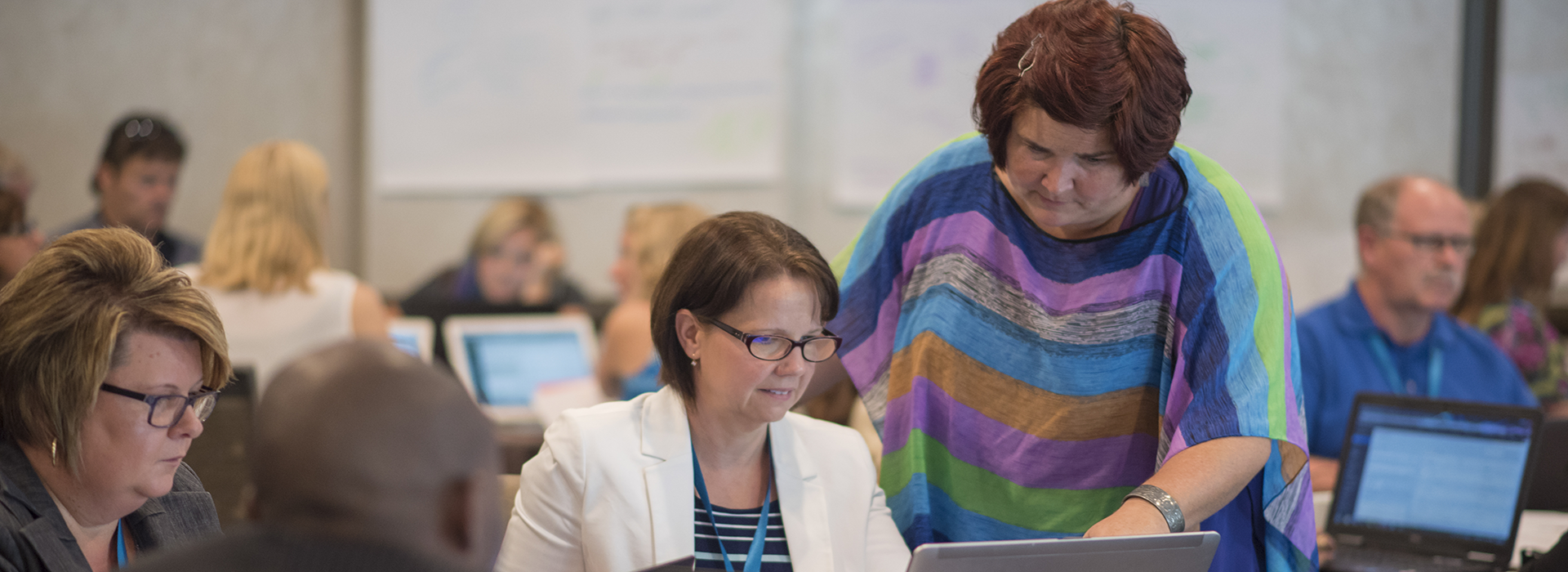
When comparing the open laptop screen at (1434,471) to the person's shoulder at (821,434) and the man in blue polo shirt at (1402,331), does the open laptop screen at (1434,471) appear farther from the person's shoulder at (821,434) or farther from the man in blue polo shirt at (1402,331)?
the person's shoulder at (821,434)

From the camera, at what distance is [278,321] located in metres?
3.11

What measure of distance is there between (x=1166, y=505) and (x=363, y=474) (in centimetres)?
100

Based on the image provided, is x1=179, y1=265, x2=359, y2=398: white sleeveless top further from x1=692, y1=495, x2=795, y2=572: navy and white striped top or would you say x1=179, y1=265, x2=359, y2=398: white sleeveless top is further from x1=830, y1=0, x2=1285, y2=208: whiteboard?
x1=830, y1=0, x2=1285, y2=208: whiteboard

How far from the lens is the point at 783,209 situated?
5215 mm

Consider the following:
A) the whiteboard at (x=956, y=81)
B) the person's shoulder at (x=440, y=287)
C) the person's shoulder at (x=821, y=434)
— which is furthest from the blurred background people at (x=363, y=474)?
the person's shoulder at (x=440, y=287)

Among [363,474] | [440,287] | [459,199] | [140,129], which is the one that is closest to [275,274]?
[140,129]

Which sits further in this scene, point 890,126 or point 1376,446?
point 890,126

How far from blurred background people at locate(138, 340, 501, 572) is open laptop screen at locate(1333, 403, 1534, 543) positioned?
2145mm

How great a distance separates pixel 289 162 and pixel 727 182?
2293mm

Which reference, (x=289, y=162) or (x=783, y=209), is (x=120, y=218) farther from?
(x=783, y=209)

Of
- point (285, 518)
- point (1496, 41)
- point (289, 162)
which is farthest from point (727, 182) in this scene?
point (285, 518)

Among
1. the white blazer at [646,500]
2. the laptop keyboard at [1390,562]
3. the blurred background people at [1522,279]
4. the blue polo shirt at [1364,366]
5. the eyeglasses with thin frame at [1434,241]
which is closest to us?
the white blazer at [646,500]

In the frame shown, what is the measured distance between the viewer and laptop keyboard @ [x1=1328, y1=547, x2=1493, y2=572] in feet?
7.40

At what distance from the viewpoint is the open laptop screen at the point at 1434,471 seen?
2.31 m
